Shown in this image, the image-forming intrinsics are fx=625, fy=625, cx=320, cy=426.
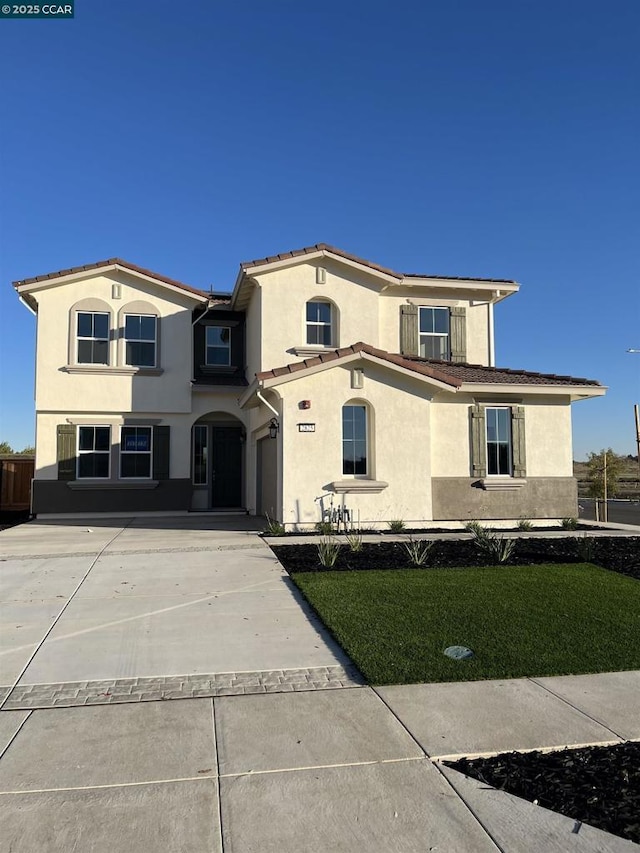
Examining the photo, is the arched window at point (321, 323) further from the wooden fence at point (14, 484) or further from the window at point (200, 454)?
the wooden fence at point (14, 484)

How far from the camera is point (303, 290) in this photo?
55.1 feet

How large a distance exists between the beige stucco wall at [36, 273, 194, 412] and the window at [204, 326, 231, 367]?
0.94m

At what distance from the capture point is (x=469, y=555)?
34.9 ft

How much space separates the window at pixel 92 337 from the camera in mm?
18203

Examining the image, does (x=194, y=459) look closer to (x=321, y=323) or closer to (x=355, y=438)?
(x=321, y=323)

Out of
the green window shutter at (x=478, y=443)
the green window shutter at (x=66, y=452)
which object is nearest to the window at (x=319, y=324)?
the green window shutter at (x=478, y=443)

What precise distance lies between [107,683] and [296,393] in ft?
30.7

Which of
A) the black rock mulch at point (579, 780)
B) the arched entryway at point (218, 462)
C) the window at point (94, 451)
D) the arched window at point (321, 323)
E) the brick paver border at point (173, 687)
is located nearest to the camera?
the black rock mulch at point (579, 780)

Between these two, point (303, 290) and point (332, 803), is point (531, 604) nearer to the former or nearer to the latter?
point (332, 803)

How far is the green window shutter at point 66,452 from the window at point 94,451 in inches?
8.7

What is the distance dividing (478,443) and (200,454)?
8.79 m

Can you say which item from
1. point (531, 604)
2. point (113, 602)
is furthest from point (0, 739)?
point (531, 604)

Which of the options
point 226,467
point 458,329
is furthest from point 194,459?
point 458,329

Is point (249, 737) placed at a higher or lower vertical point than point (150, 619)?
lower
